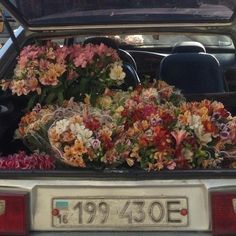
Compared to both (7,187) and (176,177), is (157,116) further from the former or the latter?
(7,187)

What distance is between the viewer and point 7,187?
2926 mm

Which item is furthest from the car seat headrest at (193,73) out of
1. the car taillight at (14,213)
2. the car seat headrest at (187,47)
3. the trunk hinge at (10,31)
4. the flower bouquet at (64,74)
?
the car taillight at (14,213)

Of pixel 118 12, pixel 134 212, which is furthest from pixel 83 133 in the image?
pixel 118 12

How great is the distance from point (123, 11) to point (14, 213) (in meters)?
1.28

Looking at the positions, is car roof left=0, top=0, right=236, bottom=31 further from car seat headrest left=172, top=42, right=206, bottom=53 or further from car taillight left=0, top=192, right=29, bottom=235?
car seat headrest left=172, top=42, right=206, bottom=53

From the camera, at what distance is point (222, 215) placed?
9.30 ft

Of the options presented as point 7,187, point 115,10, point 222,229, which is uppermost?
point 115,10

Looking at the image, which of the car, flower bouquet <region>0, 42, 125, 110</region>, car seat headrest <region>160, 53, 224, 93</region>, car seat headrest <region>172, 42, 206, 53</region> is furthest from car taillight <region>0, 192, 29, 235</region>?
car seat headrest <region>172, 42, 206, 53</region>

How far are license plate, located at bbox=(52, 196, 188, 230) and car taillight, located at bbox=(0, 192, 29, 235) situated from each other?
244 millimetres

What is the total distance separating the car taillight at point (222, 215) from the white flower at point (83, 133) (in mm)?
573

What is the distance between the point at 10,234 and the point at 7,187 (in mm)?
200

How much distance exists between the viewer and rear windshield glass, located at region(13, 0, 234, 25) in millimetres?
3541

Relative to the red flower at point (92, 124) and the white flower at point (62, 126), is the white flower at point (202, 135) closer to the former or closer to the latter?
the red flower at point (92, 124)

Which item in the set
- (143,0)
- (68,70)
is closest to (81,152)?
(68,70)
